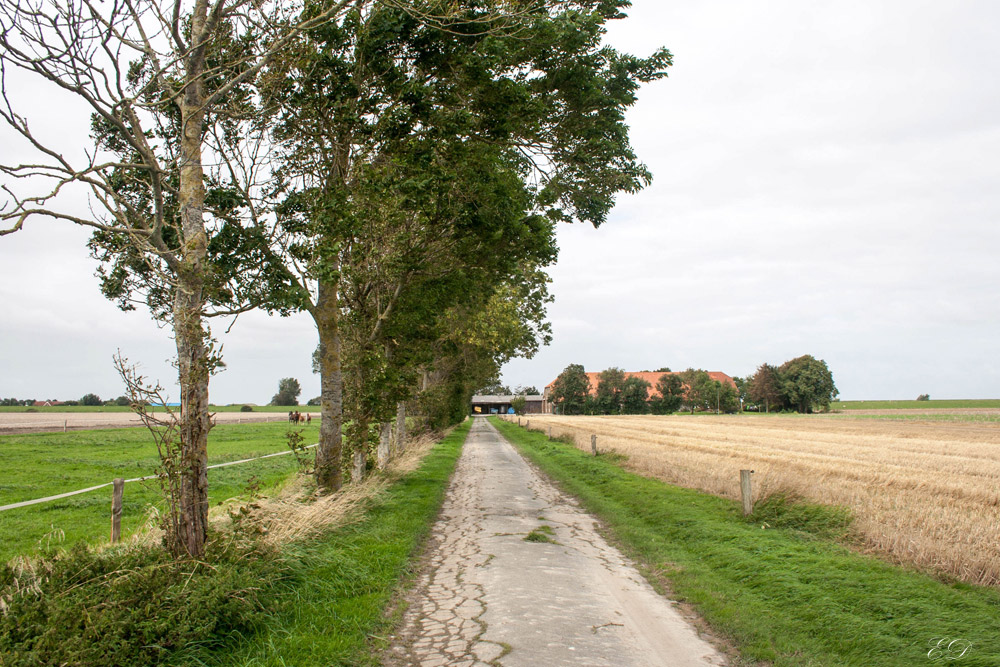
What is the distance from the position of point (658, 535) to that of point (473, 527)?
3239mm

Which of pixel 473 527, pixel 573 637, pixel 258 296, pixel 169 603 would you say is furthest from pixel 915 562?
pixel 258 296

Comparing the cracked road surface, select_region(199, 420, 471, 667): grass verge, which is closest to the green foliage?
select_region(199, 420, 471, 667): grass verge

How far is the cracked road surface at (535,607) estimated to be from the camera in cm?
510

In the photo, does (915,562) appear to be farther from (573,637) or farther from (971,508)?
(971,508)

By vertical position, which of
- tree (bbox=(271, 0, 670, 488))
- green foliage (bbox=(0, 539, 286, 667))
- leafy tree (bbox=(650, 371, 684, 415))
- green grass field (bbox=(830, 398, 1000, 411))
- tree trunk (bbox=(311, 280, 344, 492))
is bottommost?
green grass field (bbox=(830, 398, 1000, 411))

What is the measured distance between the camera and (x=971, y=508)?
11.5m

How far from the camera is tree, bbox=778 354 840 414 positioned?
12150 cm

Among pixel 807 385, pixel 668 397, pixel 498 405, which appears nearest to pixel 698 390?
pixel 668 397

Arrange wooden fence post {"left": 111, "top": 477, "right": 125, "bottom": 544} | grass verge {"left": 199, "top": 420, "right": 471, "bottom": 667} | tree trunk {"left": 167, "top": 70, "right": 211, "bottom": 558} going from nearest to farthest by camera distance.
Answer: grass verge {"left": 199, "top": 420, "right": 471, "bottom": 667}, tree trunk {"left": 167, "top": 70, "right": 211, "bottom": 558}, wooden fence post {"left": 111, "top": 477, "right": 125, "bottom": 544}

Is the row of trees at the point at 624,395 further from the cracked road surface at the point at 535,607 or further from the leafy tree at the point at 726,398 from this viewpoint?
the cracked road surface at the point at 535,607

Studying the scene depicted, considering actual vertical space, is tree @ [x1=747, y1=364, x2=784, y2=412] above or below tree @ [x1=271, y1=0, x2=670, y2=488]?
below

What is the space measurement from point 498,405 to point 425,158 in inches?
5636

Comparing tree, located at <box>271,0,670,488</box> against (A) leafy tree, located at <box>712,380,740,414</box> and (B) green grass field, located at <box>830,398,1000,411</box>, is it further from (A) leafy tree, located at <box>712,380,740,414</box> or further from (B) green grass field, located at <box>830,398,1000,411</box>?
(B) green grass field, located at <box>830,398,1000,411</box>

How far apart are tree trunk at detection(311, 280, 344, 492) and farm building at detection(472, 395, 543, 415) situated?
13086 centimetres
